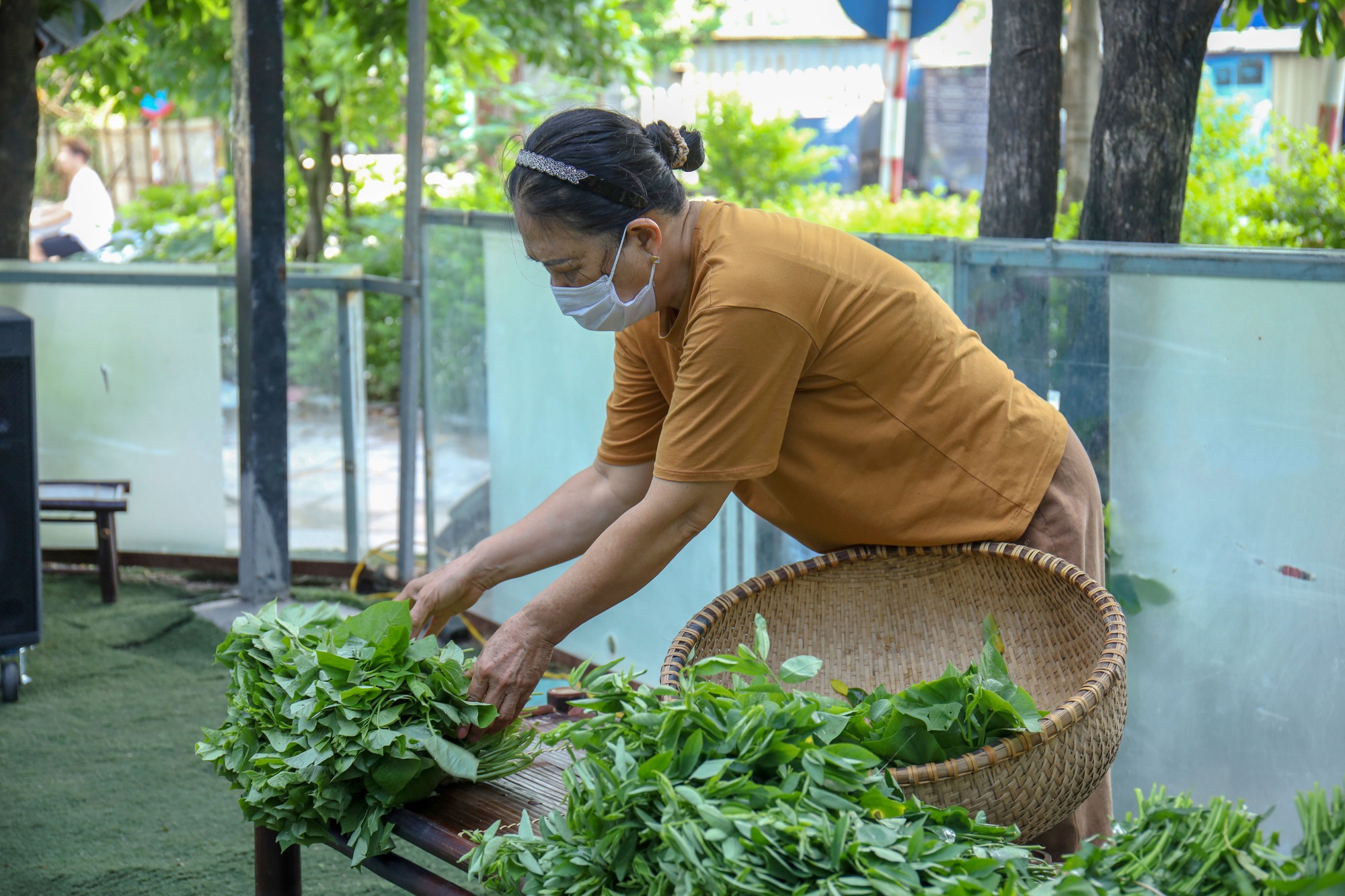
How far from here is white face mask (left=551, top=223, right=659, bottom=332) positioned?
1.76 meters

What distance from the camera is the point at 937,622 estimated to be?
2.06m

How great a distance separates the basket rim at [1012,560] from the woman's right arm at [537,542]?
28 centimetres

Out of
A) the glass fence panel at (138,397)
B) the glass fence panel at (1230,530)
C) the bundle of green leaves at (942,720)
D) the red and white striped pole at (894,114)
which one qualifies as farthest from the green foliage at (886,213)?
the bundle of green leaves at (942,720)

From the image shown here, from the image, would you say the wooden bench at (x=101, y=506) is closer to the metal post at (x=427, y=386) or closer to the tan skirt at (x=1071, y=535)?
the metal post at (x=427, y=386)

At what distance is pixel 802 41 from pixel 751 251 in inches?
514

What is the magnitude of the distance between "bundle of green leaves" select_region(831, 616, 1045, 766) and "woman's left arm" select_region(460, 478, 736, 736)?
38cm

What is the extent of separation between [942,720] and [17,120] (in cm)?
492

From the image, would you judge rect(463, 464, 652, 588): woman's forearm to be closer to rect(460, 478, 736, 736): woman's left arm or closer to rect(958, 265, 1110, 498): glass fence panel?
rect(460, 478, 736, 736): woman's left arm

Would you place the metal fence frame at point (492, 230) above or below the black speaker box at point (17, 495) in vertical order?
above

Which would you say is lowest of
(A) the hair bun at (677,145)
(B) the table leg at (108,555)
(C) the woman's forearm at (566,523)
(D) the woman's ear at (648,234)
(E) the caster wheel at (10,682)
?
(E) the caster wheel at (10,682)

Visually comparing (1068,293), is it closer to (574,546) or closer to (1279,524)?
(1279,524)

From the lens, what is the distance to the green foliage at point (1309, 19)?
3.29m

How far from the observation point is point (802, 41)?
1386 cm

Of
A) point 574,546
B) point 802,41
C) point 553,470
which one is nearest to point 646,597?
point 553,470
